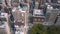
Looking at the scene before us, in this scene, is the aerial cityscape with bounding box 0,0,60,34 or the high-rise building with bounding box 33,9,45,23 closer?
the aerial cityscape with bounding box 0,0,60,34

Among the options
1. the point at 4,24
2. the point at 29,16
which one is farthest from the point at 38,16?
the point at 4,24

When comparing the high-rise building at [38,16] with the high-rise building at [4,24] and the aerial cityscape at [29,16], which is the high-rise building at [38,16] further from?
the high-rise building at [4,24]

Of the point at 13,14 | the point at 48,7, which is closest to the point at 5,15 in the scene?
the point at 13,14

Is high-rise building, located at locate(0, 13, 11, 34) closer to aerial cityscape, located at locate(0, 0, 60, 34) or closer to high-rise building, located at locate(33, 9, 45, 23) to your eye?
aerial cityscape, located at locate(0, 0, 60, 34)

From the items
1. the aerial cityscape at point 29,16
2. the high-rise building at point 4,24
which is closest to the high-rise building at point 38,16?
the aerial cityscape at point 29,16

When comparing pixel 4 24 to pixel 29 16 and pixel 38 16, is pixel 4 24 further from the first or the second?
pixel 38 16

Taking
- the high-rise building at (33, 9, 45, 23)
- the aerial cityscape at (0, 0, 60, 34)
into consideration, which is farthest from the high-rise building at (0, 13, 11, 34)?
the high-rise building at (33, 9, 45, 23)

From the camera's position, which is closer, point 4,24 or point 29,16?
point 4,24

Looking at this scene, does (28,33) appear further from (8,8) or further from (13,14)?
(8,8)
